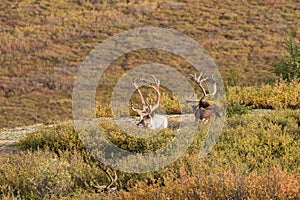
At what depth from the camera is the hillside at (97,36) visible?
3822 cm

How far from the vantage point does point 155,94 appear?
29406 millimetres

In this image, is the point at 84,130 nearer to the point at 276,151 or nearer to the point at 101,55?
the point at 276,151

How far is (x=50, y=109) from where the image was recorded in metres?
34.9

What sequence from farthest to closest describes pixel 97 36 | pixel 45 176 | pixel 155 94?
pixel 97 36 → pixel 155 94 → pixel 45 176

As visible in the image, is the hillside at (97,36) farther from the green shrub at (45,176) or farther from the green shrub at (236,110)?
the green shrub at (45,176)

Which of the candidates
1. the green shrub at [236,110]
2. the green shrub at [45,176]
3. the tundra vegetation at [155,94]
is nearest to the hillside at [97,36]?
the tundra vegetation at [155,94]

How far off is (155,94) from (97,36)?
67.9 ft

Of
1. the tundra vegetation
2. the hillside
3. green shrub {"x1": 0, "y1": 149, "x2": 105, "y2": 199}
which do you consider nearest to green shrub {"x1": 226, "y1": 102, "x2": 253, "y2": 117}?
the tundra vegetation

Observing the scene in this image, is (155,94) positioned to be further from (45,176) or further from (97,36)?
(97,36)

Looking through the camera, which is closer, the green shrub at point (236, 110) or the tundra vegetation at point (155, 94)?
the tundra vegetation at point (155, 94)

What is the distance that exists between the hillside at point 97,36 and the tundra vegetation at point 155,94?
0.08 meters

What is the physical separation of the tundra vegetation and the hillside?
0.27 feet

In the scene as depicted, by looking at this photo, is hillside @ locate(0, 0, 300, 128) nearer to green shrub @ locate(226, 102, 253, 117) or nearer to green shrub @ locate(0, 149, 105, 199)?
green shrub @ locate(226, 102, 253, 117)

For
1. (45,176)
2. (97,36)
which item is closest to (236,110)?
(45,176)
